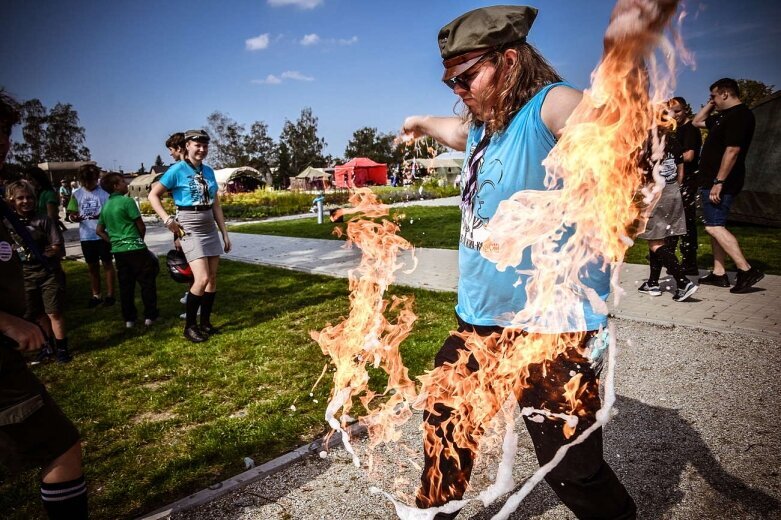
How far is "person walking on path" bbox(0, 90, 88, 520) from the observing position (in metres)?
1.95

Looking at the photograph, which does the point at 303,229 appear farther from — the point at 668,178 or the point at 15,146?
the point at 15,146

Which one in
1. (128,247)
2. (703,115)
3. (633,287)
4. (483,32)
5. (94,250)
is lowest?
(633,287)

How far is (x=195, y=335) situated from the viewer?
5805 mm

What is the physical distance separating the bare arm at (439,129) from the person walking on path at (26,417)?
211cm

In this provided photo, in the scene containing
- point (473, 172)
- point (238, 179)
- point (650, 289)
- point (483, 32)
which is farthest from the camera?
point (238, 179)

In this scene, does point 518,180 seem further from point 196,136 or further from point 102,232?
point 102,232

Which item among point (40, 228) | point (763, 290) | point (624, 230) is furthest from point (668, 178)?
point (40, 228)

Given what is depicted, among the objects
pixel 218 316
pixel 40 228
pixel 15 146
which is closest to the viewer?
pixel 15 146

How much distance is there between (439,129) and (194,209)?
11.8 feet

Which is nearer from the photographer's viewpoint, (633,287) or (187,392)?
(187,392)

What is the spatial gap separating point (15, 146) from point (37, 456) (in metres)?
1.42

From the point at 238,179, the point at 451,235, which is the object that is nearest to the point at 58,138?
the point at 238,179

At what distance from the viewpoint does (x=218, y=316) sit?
6.81 metres

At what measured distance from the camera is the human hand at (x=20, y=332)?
6.52ft
